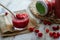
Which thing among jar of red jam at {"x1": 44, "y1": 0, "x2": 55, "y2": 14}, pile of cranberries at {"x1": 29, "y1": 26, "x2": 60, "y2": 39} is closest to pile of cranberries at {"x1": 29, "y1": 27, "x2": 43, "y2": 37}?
pile of cranberries at {"x1": 29, "y1": 26, "x2": 60, "y2": 39}

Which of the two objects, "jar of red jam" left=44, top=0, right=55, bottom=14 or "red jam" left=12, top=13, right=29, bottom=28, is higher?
"jar of red jam" left=44, top=0, right=55, bottom=14

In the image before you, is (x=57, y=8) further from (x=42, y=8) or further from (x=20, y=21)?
(x=20, y=21)

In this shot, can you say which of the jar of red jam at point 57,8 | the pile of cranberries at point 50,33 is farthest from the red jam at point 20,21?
the jar of red jam at point 57,8

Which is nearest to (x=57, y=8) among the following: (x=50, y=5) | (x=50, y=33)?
(x=50, y=5)

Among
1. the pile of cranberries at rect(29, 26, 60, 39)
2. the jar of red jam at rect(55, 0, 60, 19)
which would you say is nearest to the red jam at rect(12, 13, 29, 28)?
the pile of cranberries at rect(29, 26, 60, 39)

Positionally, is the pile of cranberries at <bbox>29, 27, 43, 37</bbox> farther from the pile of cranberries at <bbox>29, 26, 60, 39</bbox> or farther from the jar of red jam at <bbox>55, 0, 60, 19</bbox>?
the jar of red jam at <bbox>55, 0, 60, 19</bbox>

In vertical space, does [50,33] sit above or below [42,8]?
below

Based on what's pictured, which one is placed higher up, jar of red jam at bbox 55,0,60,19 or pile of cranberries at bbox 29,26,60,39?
jar of red jam at bbox 55,0,60,19

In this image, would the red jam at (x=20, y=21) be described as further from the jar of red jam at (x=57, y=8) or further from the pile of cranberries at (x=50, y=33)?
the jar of red jam at (x=57, y=8)

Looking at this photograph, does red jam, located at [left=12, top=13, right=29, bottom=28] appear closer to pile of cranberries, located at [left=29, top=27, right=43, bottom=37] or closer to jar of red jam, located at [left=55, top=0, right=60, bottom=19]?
pile of cranberries, located at [left=29, top=27, right=43, bottom=37]

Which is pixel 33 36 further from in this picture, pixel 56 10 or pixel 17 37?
pixel 56 10

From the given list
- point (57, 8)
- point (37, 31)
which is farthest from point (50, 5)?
point (37, 31)

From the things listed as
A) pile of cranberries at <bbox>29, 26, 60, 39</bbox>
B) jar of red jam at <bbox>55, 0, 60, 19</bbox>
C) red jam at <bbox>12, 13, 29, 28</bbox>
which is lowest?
pile of cranberries at <bbox>29, 26, 60, 39</bbox>
